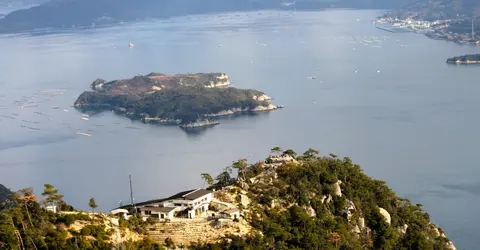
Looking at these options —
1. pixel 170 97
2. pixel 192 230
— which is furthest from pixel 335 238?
pixel 170 97

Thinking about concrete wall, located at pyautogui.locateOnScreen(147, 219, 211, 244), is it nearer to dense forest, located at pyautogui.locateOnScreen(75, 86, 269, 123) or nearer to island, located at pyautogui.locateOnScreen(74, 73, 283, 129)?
island, located at pyautogui.locateOnScreen(74, 73, 283, 129)

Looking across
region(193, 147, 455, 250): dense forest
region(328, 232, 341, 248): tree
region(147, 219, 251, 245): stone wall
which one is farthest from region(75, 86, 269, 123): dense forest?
region(147, 219, 251, 245): stone wall

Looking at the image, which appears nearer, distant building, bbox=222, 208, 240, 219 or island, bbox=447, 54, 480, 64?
distant building, bbox=222, 208, 240, 219

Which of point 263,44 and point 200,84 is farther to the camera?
point 263,44

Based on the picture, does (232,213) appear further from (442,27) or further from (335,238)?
(442,27)

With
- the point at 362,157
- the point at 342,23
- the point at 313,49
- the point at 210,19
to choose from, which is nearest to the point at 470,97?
the point at 362,157

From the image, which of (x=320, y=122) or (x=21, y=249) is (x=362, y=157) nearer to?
(x=320, y=122)
